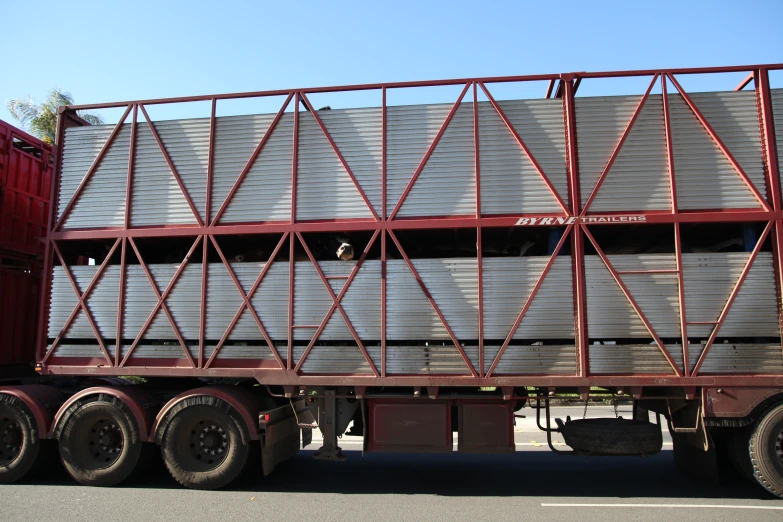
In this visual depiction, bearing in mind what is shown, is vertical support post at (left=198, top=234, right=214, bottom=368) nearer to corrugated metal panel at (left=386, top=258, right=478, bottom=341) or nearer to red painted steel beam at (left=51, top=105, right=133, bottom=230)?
red painted steel beam at (left=51, top=105, right=133, bottom=230)

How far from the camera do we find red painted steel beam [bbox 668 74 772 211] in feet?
20.5

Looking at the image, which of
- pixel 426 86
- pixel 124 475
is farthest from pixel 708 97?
pixel 124 475

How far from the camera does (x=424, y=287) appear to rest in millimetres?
6496

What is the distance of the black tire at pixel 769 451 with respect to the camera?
579cm

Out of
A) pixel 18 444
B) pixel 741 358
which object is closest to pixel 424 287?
pixel 741 358

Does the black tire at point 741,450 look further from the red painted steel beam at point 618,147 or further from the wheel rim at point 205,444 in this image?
the wheel rim at point 205,444

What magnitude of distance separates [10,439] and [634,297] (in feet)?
26.7

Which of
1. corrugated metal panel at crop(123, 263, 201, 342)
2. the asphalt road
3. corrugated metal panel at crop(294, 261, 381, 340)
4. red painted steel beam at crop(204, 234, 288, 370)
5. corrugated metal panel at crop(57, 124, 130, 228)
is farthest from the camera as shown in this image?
corrugated metal panel at crop(57, 124, 130, 228)

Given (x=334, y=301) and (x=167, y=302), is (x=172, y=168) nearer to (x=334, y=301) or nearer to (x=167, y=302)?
(x=167, y=302)

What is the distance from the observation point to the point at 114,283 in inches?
279

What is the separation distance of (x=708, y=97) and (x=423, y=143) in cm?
363

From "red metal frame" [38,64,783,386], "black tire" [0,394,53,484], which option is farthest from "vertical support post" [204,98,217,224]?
"black tire" [0,394,53,484]

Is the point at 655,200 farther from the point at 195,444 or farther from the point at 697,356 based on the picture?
the point at 195,444

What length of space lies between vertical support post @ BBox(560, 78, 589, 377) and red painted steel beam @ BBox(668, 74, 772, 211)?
131 centimetres
